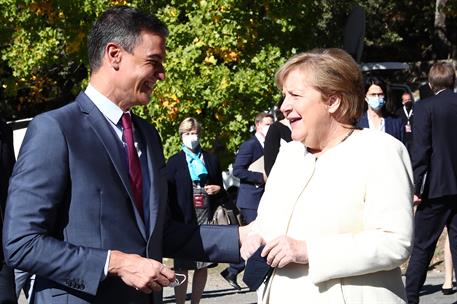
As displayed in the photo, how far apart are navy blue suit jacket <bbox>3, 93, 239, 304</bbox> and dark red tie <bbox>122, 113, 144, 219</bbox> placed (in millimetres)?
44

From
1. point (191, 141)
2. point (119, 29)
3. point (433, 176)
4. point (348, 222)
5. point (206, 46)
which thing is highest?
point (119, 29)

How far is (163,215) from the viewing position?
400 cm

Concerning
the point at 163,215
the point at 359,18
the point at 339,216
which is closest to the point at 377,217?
the point at 339,216

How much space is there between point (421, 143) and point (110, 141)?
6009 mm

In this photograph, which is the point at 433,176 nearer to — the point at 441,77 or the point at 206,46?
the point at 441,77

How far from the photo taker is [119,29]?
3898 millimetres

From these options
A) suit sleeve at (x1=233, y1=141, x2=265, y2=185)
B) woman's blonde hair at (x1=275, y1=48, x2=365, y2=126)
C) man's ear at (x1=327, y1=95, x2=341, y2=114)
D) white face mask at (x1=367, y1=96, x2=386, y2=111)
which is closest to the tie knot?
woman's blonde hair at (x1=275, y1=48, x2=365, y2=126)

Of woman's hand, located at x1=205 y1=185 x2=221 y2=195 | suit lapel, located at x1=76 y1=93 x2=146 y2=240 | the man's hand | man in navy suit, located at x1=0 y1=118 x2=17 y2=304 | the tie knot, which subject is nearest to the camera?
the man's hand

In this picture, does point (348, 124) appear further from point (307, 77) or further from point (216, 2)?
point (216, 2)

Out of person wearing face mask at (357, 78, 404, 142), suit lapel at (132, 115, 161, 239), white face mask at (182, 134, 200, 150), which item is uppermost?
suit lapel at (132, 115, 161, 239)

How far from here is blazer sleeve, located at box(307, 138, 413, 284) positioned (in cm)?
382

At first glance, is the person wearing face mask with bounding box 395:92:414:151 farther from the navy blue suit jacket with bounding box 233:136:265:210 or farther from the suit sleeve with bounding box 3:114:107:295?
the suit sleeve with bounding box 3:114:107:295

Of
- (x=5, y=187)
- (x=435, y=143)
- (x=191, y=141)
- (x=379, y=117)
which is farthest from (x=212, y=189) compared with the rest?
(x=5, y=187)

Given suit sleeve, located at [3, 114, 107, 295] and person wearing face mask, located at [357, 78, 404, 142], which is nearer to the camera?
suit sleeve, located at [3, 114, 107, 295]
